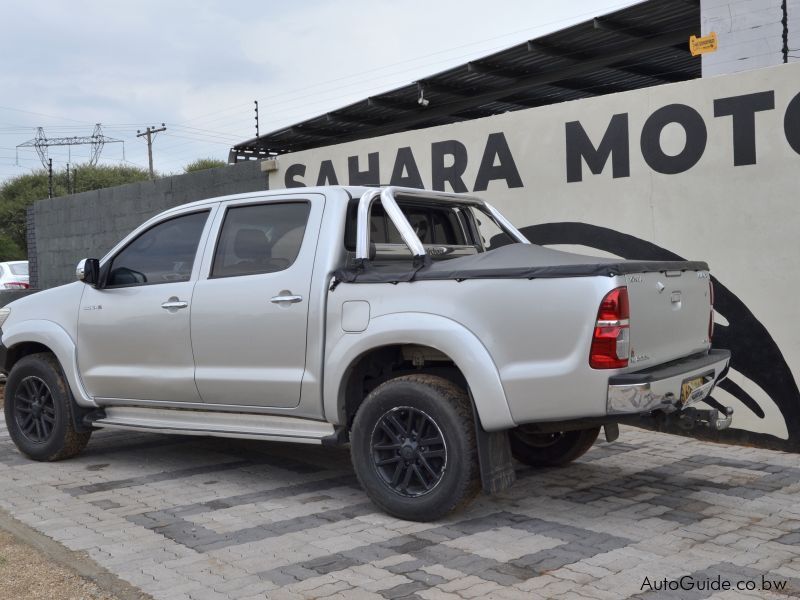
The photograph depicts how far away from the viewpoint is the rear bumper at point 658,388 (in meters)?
4.19

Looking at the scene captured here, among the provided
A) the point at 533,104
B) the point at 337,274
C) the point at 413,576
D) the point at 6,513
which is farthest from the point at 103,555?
the point at 533,104

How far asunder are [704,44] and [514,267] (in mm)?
5719

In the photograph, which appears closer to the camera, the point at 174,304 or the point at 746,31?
the point at 174,304

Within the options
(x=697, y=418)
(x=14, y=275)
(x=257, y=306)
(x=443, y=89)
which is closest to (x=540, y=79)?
(x=443, y=89)

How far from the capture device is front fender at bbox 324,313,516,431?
4.51m

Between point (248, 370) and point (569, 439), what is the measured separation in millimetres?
2159

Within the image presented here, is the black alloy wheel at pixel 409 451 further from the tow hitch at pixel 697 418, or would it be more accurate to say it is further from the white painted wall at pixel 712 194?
the white painted wall at pixel 712 194

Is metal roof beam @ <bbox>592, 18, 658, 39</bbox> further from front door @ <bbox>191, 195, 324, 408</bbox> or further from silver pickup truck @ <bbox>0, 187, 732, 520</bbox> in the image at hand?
front door @ <bbox>191, 195, 324, 408</bbox>

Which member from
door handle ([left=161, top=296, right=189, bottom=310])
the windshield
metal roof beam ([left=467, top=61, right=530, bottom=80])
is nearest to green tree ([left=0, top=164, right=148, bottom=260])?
the windshield

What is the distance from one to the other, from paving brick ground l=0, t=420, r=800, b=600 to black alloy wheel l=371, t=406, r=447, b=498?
0.24m

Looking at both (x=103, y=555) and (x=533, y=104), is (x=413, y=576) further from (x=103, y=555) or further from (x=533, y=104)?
(x=533, y=104)

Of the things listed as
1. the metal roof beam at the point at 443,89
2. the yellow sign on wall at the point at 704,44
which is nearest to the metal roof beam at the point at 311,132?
the metal roof beam at the point at 443,89

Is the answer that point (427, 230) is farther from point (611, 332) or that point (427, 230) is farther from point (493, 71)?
point (493, 71)

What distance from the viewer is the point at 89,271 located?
6.19 m
